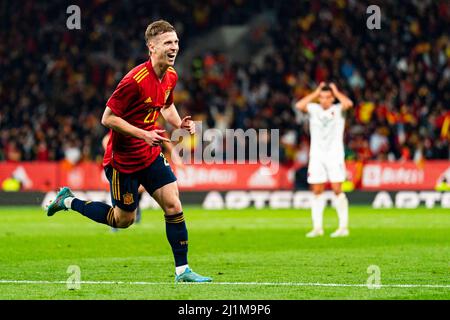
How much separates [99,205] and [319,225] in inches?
264

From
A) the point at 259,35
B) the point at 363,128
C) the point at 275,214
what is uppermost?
the point at 259,35

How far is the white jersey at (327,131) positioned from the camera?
17.4m

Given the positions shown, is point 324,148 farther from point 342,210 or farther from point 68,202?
point 68,202

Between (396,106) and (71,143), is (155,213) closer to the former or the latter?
(71,143)

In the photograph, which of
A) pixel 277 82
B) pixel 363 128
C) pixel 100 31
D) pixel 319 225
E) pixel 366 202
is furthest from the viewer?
pixel 100 31

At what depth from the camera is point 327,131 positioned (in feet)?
57.2

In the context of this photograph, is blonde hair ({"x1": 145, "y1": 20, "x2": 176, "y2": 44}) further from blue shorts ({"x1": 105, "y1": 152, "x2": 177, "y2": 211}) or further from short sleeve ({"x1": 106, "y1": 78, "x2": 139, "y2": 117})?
blue shorts ({"x1": 105, "y1": 152, "x2": 177, "y2": 211})

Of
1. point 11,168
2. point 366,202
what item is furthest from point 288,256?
point 11,168

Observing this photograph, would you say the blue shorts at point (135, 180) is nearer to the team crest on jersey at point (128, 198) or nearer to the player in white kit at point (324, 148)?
the team crest on jersey at point (128, 198)

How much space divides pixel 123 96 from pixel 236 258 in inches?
146

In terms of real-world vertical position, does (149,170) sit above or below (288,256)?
above

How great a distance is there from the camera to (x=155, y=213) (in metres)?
24.2

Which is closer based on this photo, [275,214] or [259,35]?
[275,214]

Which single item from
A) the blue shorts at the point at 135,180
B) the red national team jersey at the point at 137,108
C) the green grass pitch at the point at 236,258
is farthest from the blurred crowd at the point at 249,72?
the red national team jersey at the point at 137,108
